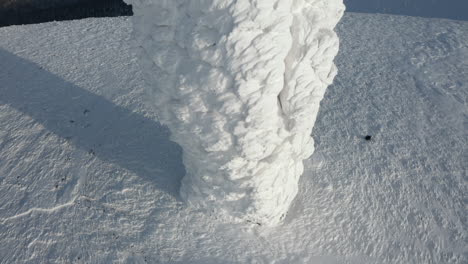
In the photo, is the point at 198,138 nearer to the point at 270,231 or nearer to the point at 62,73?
the point at 270,231

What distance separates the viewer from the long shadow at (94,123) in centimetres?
220

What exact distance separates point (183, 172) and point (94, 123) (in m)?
0.67

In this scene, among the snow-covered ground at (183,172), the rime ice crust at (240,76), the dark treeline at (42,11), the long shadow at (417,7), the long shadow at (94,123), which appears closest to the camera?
the rime ice crust at (240,76)

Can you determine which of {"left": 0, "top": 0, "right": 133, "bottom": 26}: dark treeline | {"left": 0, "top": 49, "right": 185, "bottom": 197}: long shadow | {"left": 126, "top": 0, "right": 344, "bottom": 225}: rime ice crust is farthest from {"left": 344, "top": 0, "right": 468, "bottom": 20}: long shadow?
{"left": 126, "top": 0, "right": 344, "bottom": 225}: rime ice crust

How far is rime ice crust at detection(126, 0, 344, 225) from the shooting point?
1376mm

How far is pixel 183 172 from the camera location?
7.11 ft

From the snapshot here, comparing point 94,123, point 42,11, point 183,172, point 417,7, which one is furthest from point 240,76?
point 42,11

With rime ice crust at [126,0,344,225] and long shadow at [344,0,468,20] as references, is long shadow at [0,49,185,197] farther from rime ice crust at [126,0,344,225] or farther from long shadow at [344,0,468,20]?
long shadow at [344,0,468,20]

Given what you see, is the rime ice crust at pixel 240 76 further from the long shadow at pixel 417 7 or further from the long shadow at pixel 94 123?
the long shadow at pixel 417 7

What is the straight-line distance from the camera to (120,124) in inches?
96.4

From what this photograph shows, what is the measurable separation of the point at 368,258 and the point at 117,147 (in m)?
1.35

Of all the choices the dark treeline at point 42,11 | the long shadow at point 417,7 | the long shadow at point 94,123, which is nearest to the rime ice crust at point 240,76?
the long shadow at point 94,123

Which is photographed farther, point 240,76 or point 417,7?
point 417,7

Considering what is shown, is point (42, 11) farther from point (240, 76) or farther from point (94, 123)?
point (240, 76)
